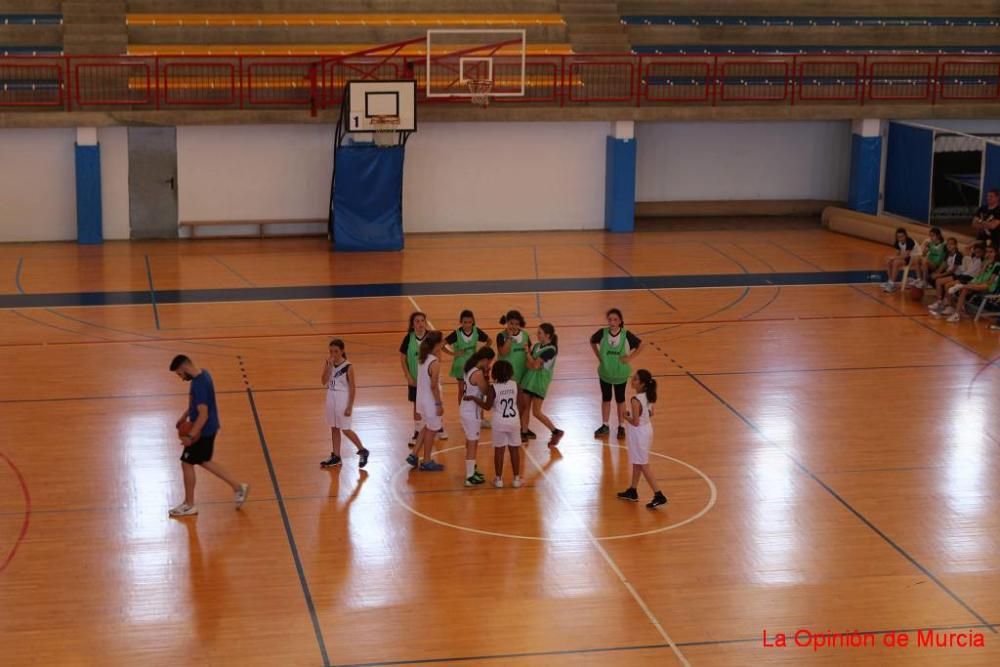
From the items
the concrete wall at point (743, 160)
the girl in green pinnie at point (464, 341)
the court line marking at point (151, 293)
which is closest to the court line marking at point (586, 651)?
the girl in green pinnie at point (464, 341)

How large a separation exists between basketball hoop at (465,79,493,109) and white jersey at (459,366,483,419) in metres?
13.8

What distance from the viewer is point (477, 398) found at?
1230 cm

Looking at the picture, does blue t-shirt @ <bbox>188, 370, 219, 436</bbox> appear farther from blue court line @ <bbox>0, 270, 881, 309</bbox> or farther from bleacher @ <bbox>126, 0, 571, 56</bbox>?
bleacher @ <bbox>126, 0, 571, 56</bbox>

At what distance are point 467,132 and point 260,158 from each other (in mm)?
4165

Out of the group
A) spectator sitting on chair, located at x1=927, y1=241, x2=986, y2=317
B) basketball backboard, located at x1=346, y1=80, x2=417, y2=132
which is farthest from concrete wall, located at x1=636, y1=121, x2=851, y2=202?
spectator sitting on chair, located at x1=927, y1=241, x2=986, y2=317

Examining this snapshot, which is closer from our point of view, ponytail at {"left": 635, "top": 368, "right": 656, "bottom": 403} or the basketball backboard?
ponytail at {"left": 635, "top": 368, "right": 656, "bottom": 403}

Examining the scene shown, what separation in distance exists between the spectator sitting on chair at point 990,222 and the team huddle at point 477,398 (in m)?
9.86

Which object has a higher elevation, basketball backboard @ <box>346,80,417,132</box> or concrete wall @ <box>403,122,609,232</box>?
basketball backboard @ <box>346,80,417,132</box>

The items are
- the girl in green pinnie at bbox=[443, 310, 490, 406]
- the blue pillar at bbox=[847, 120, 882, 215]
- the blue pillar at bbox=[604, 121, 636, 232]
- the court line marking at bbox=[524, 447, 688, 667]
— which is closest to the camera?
the court line marking at bbox=[524, 447, 688, 667]

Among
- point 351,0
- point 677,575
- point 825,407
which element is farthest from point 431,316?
point 351,0

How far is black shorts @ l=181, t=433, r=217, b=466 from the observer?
11.7m

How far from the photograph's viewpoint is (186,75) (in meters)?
26.2

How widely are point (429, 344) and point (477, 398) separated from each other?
26.8 inches

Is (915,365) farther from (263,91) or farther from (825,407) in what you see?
(263,91)
